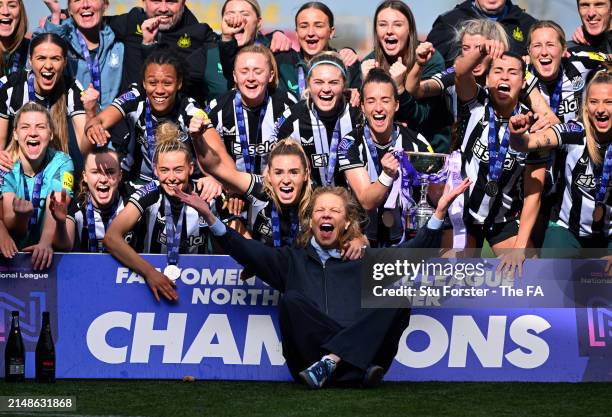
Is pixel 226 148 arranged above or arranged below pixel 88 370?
above

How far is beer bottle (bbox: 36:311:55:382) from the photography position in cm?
782

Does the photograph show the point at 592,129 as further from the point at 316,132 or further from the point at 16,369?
the point at 16,369

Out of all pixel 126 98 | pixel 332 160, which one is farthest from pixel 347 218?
pixel 126 98

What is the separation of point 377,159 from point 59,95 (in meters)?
2.21

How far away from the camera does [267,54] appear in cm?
912

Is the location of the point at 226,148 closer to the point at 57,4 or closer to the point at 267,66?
the point at 267,66

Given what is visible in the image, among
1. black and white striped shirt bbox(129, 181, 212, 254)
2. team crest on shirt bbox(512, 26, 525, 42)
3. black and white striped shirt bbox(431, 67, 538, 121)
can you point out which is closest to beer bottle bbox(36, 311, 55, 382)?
black and white striped shirt bbox(129, 181, 212, 254)

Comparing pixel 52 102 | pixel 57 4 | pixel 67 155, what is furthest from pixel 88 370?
pixel 57 4

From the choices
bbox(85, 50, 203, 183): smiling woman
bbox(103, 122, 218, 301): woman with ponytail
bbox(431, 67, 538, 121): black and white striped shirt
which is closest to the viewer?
bbox(103, 122, 218, 301): woman with ponytail

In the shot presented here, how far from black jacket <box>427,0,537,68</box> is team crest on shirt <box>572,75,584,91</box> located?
1.91 ft

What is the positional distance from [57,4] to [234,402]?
406cm

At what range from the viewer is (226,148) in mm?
9070

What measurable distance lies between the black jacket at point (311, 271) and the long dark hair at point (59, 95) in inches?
73.4

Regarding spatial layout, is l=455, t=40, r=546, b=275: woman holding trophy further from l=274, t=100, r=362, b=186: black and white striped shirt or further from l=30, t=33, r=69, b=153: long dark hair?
l=30, t=33, r=69, b=153: long dark hair
